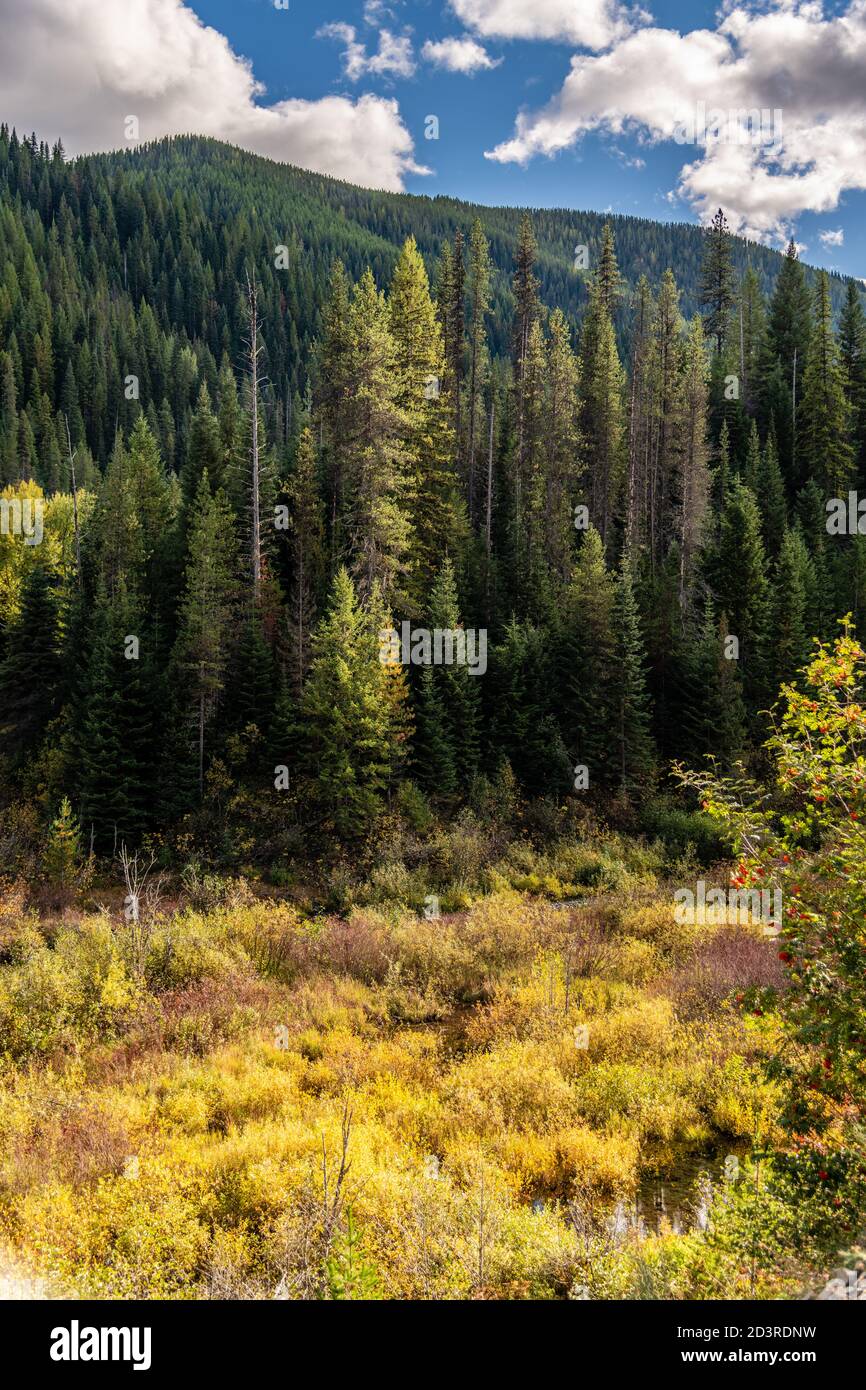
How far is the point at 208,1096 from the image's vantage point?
34.8 ft

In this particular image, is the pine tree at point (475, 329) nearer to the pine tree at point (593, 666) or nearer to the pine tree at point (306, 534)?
the pine tree at point (306, 534)

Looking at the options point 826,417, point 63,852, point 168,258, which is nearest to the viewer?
point 63,852

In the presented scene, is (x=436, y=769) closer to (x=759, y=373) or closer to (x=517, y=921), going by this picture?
(x=517, y=921)

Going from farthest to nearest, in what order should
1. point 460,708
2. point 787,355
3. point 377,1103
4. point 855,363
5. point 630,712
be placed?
point 787,355 < point 855,363 < point 630,712 < point 460,708 < point 377,1103

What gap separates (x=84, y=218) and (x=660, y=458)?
629ft

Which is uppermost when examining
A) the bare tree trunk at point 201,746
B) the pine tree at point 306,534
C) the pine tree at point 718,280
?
the pine tree at point 718,280

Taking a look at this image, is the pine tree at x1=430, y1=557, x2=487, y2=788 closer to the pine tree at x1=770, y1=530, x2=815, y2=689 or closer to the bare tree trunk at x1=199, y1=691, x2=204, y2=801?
the bare tree trunk at x1=199, y1=691, x2=204, y2=801

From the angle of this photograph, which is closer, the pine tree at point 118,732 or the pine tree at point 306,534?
the pine tree at point 118,732

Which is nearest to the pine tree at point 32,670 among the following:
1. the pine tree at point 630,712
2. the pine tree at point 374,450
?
the pine tree at point 374,450

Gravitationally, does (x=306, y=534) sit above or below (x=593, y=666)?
above

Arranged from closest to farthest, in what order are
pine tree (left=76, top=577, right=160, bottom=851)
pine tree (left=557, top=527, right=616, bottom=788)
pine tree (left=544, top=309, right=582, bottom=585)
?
pine tree (left=76, top=577, right=160, bottom=851) → pine tree (left=557, top=527, right=616, bottom=788) → pine tree (left=544, top=309, right=582, bottom=585)

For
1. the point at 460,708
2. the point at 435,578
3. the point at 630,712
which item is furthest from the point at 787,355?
the point at 460,708

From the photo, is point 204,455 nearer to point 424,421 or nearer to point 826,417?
point 424,421

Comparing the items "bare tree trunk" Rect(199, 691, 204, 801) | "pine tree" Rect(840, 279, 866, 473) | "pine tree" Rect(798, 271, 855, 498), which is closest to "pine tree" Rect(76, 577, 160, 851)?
"bare tree trunk" Rect(199, 691, 204, 801)
